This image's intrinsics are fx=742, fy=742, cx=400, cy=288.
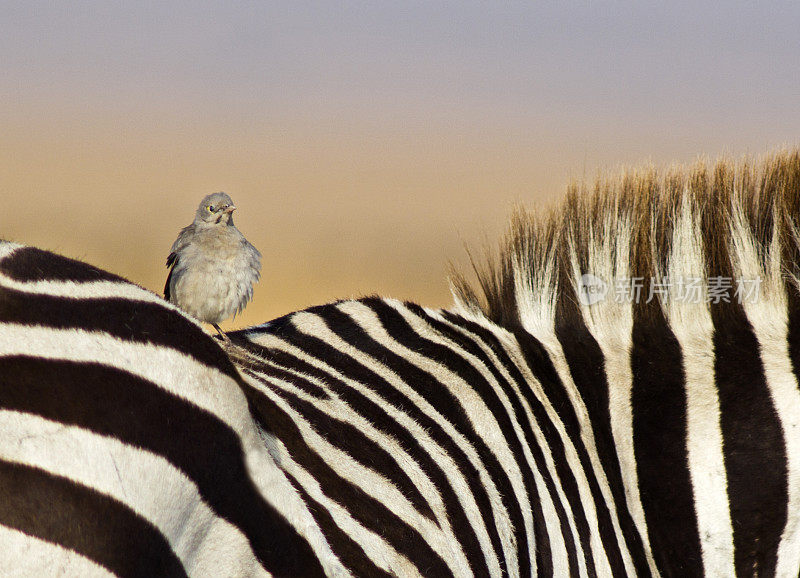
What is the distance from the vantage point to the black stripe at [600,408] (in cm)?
271

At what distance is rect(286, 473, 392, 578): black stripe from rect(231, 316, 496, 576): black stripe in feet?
1.40

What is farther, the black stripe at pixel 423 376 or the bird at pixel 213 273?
the bird at pixel 213 273

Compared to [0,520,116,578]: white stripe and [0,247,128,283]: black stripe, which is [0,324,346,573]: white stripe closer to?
[0,247,128,283]: black stripe

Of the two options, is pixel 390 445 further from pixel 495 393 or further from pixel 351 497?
pixel 495 393

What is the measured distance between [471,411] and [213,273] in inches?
72.1

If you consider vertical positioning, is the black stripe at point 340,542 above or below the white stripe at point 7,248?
below

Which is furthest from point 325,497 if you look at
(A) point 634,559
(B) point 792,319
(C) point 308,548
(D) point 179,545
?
(B) point 792,319

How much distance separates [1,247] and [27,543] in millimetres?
806

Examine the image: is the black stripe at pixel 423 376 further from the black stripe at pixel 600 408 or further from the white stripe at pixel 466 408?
the black stripe at pixel 600 408

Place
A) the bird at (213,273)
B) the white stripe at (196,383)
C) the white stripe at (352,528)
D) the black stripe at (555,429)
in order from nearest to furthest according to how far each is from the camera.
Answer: the white stripe at (196,383) < the white stripe at (352,528) < the black stripe at (555,429) < the bird at (213,273)

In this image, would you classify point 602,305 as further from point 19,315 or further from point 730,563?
point 19,315

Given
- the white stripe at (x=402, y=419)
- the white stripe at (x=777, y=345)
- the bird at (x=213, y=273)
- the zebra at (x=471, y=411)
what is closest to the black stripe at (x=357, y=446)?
the zebra at (x=471, y=411)

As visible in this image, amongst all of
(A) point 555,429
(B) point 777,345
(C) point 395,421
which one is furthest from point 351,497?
(B) point 777,345

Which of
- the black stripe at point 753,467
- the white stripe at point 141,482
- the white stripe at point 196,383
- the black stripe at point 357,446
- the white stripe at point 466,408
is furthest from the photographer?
the black stripe at point 753,467
